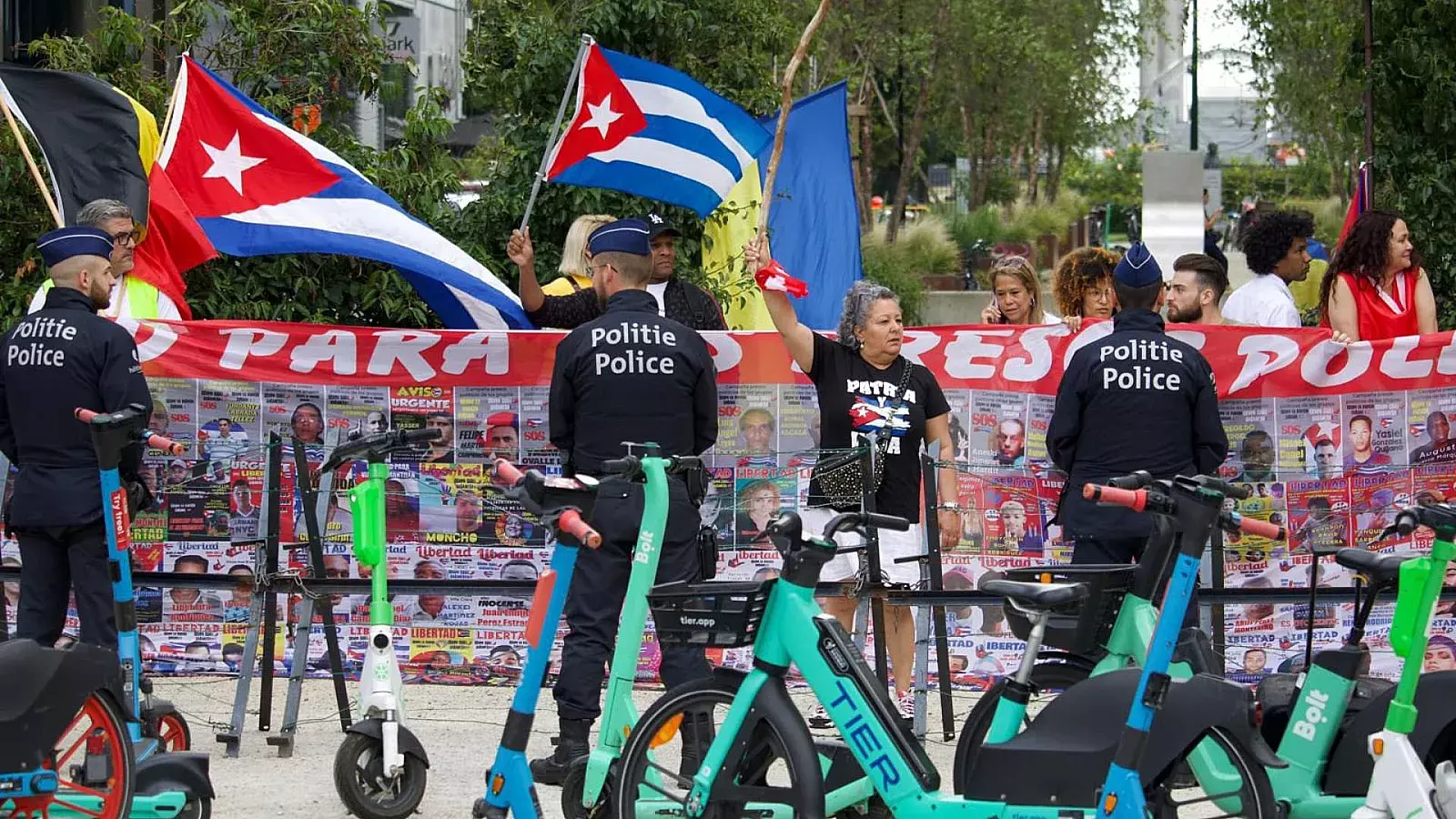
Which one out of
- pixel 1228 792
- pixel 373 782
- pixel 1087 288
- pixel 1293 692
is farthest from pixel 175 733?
pixel 1087 288

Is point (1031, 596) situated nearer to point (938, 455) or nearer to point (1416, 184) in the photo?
point (938, 455)

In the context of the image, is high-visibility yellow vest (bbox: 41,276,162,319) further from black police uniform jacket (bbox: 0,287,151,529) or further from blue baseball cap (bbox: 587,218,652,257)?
blue baseball cap (bbox: 587,218,652,257)

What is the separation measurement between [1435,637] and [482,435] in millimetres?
4088

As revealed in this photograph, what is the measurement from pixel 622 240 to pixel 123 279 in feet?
11.3

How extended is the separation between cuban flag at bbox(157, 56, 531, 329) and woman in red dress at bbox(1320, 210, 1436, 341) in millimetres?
3853

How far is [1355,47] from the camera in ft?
39.2

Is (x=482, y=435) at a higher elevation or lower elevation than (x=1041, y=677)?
higher

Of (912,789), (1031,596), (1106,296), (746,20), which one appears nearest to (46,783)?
(912,789)

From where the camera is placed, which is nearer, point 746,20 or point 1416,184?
point 1416,184

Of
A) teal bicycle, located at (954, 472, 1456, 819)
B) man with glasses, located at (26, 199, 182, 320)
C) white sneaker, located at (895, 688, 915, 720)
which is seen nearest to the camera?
teal bicycle, located at (954, 472, 1456, 819)

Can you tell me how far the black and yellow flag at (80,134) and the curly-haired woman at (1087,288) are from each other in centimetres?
428

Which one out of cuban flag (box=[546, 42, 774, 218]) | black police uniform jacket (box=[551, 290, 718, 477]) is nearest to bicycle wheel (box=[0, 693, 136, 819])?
black police uniform jacket (box=[551, 290, 718, 477])

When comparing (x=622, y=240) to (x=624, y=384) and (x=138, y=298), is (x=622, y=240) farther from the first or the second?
(x=138, y=298)

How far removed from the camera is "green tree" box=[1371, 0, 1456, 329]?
11266 millimetres
